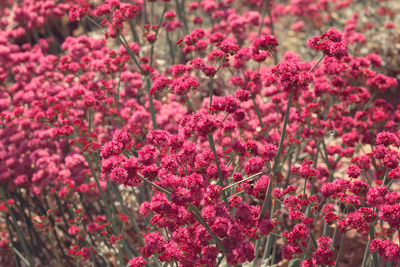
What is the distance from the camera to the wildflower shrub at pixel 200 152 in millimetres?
2764

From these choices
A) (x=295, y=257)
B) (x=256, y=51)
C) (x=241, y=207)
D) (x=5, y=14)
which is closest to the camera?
(x=241, y=207)

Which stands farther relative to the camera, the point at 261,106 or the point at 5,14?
the point at 5,14

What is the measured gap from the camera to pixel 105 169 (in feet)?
9.07

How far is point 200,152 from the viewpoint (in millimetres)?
5031

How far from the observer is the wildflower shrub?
2.76 m

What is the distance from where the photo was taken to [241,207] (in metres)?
2.74

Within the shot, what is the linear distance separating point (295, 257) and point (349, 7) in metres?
8.54

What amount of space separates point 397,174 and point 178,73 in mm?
1966

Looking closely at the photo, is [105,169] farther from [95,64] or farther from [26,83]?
[26,83]

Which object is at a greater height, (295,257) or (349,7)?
(349,7)

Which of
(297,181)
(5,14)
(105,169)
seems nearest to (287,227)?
(297,181)

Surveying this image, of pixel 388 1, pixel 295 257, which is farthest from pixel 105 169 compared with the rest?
pixel 388 1

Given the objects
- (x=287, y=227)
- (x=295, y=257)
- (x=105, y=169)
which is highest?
(x=105, y=169)

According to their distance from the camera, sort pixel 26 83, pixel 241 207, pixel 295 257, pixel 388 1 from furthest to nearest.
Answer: pixel 388 1
pixel 26 83
pixel 295 257
pixel 241 207
